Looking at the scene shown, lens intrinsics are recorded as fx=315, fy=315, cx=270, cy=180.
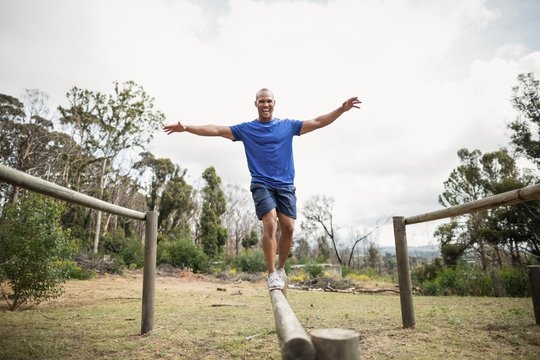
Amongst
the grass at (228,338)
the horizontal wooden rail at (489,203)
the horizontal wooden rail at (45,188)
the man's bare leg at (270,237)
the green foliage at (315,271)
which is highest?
the horizontal wooden rail at (45,188)

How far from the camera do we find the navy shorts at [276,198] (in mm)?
3066

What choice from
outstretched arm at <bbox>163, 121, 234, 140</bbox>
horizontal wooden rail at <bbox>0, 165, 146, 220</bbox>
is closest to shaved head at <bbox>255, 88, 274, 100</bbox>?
outstretched arm at <bbox>163, 121, 234, 140</bbox>

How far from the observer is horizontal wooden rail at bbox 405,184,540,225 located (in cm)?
221

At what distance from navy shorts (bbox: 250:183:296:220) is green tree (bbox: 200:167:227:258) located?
23568mm

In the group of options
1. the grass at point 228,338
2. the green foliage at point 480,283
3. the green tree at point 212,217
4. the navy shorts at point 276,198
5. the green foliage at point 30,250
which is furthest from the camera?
the green tree at point 212,217

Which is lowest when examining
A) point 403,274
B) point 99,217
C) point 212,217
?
point 403,274

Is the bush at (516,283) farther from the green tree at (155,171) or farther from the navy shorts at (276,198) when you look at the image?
the green tree at (155,171)

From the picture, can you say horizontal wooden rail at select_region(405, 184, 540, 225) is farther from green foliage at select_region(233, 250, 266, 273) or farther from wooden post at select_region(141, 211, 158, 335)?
green foliage at select_region(233, 250, 266, 273)

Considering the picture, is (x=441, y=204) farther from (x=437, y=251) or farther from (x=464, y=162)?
(x=437, y=251)

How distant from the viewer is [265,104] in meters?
3.57

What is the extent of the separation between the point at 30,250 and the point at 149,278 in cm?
339

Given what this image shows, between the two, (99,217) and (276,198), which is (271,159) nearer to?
(276,198)

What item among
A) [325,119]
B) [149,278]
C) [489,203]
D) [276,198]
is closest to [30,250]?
[149,278]

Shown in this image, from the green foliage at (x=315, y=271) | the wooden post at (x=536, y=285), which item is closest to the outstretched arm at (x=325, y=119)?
the wooden post at (x=536, y=285)
